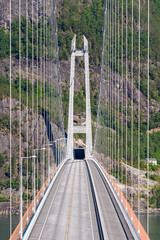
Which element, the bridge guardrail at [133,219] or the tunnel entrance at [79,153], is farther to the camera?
the tunnel entrance at [79,153]

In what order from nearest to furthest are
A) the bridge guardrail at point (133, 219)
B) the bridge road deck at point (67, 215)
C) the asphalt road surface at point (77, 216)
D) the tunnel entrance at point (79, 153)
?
the bridge guardrail at point (133, 219) → the asphalt road surface at point (77, 216) → the bridge road deck at point (67, 215) → the tunnel entrance at point (79, 153)

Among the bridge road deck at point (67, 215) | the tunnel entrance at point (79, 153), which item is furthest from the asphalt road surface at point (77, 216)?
the tunnel entrance at point (79, 153)

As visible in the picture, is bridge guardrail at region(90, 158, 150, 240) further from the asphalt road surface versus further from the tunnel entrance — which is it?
the tunnel entrance

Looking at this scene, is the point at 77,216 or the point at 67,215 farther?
the point at 67,215

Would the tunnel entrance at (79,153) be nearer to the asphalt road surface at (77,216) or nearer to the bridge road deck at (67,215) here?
the bridge road deck at (67,215)

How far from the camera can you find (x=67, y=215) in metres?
37.6

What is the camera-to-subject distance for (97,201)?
42.3 m

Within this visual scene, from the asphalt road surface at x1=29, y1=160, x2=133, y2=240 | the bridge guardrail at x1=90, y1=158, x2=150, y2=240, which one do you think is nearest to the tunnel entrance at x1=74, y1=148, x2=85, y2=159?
the asphalt road surface at x1=29, y1=160, x2=133, y2=240

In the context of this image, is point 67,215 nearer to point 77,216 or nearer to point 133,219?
point 77,216

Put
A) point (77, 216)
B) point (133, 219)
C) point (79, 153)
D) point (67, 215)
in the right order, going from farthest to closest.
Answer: point (79, 153) < point (67, 215) < point (77, 216) < point (133, 219)

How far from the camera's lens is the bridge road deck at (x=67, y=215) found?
31.1m

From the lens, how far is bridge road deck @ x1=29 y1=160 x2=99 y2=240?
31.1 metres

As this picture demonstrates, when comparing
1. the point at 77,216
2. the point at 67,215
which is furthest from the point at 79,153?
the point at 77,216

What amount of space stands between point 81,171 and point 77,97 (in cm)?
7412
